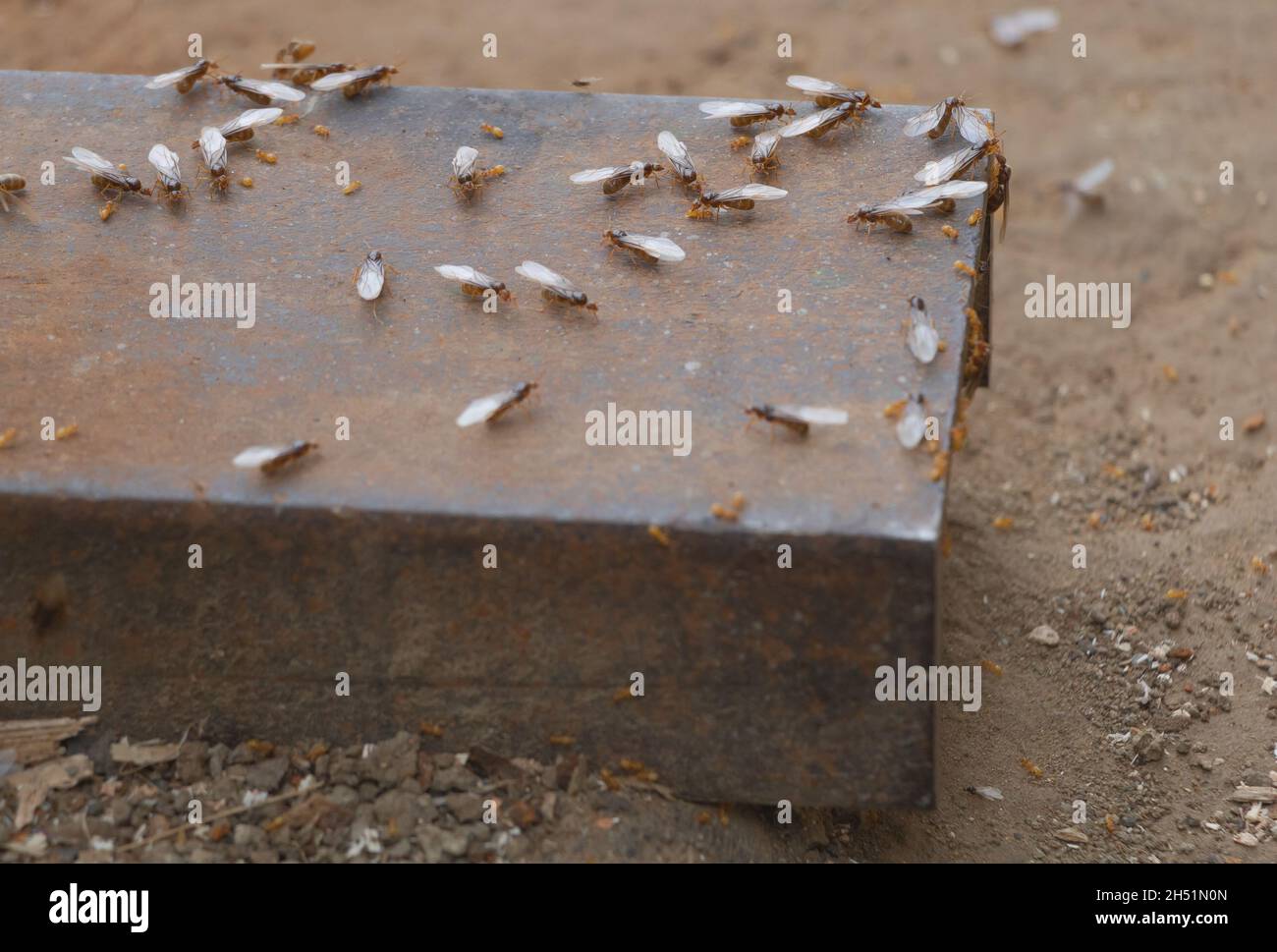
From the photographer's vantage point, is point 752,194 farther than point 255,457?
Yes

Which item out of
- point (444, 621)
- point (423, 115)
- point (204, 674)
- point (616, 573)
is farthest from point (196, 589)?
point (423, 115)

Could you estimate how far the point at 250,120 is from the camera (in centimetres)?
371

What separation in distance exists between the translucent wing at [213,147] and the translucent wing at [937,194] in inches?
70.7

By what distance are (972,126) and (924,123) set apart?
0.43 ft

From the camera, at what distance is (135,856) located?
9.37 feet

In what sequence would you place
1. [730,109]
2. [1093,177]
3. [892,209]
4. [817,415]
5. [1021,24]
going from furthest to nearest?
[1021,24]
[1093,177]
[730,109]
[892,209]
[817,415]

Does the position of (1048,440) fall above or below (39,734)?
above

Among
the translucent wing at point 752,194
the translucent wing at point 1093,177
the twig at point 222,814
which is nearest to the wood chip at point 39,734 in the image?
the twig at point 222,814

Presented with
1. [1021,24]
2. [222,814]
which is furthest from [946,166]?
[1021,24]

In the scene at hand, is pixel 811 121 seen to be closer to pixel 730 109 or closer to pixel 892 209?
pixel 730 109

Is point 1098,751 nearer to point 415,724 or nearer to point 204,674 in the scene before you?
point 415,724

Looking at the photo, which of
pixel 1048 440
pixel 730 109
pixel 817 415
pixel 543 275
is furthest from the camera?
pixel 1048 440

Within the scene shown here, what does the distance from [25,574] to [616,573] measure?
1.29m

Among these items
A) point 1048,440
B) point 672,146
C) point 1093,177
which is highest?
point 1093,177
